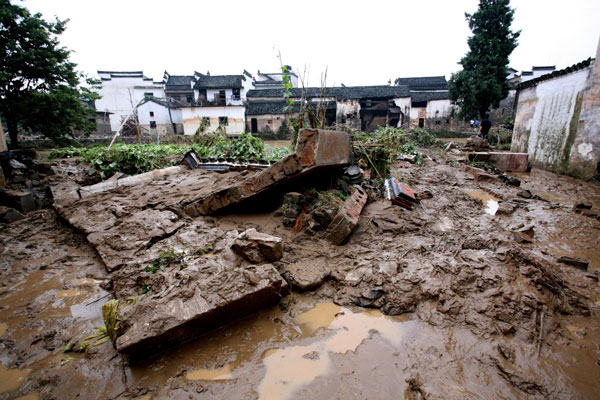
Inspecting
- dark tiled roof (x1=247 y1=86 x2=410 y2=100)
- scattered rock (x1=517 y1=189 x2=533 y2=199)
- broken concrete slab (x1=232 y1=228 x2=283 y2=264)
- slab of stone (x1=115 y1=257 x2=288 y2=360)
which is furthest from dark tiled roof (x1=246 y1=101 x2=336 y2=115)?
slab of stone (x1=115 y1=257 x2=288 y2=360)

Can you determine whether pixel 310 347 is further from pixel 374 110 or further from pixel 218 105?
pixel 218 105

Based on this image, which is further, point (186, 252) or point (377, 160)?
point (377, 160)

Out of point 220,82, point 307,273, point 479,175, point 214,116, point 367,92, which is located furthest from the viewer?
point 220,82

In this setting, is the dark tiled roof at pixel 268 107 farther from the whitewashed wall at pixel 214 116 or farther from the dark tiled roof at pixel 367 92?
the dark tiled roof at pixel 367 92

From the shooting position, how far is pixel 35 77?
1036 centimetres

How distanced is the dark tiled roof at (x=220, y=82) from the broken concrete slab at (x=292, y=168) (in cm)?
2604

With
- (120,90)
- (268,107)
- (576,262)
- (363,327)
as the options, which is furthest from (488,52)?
(120,90)

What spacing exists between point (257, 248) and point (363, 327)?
4.29 feet

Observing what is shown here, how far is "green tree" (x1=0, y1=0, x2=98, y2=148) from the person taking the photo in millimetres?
9641

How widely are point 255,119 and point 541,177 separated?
22884 mm

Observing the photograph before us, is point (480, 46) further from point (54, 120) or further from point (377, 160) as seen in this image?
point (54, 120)

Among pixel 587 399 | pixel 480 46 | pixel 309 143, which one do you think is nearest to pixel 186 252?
pixel 309 143

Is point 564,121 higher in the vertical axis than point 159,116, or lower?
lower

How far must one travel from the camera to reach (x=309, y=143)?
11.3 feet
